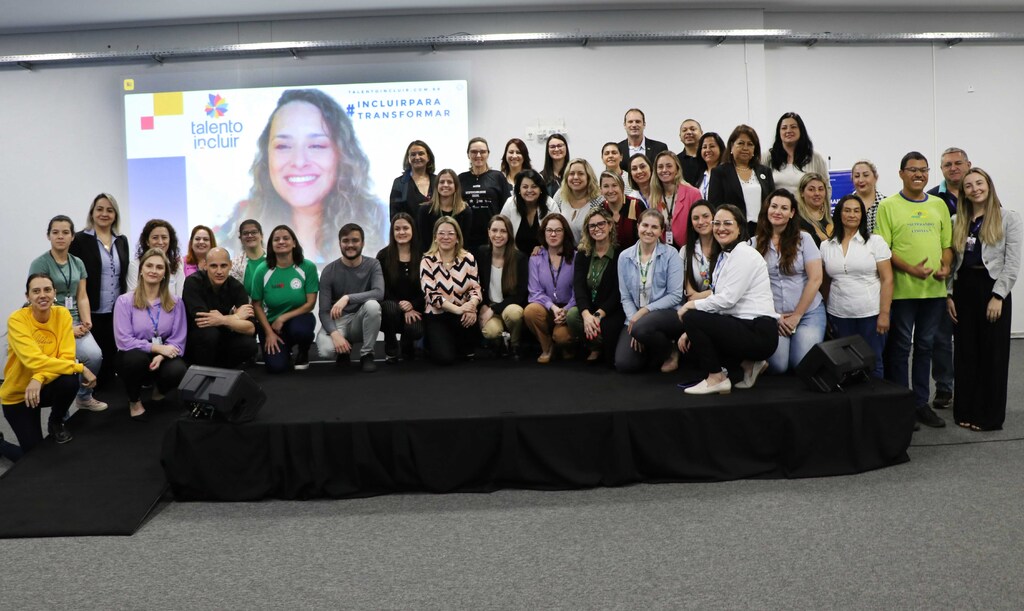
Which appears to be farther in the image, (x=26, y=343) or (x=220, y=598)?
(x=26, y=343)

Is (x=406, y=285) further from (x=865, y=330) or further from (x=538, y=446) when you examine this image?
(x=865, y=330)

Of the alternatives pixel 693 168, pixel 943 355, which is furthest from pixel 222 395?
pixel 943 355

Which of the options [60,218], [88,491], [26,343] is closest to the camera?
[88,491]

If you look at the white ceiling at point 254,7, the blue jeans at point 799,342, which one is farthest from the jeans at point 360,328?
the white ceiling at point 254,7

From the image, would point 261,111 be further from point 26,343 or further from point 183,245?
point 26,343

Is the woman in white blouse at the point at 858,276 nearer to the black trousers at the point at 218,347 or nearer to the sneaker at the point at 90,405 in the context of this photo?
the black trousers at the point at 218,347

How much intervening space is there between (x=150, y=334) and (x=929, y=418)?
4.14 meters

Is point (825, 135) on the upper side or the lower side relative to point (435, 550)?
upper

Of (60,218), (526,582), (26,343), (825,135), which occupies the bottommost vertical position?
(526,582)

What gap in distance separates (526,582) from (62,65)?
250 inches

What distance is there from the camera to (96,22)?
20.5 ft

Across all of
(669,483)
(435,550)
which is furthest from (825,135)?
(435,550)

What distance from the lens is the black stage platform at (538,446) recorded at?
3.25 m

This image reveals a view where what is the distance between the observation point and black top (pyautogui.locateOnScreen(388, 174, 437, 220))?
4.99 metres
